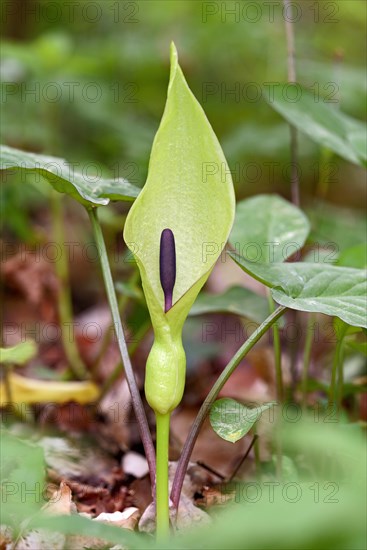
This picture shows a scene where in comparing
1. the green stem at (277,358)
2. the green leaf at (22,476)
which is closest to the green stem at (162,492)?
the green leaf at (22,476)

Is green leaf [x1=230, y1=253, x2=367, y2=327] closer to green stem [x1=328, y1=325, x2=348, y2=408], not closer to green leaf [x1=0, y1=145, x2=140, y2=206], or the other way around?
green stem [x1=328, y1=325, x2=348, y2=408]

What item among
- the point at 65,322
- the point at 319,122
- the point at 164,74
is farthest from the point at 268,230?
the point at 164,74

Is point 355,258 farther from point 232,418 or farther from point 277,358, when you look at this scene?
point 232,418

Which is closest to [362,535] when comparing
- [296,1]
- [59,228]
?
[59,228]

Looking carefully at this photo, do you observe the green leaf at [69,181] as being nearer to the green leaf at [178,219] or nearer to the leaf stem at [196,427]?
the green leaf at [178,219]

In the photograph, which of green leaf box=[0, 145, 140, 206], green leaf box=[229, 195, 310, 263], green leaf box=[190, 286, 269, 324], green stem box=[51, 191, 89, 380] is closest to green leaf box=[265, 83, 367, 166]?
green leaf box=[229, 195, 310, 263]
